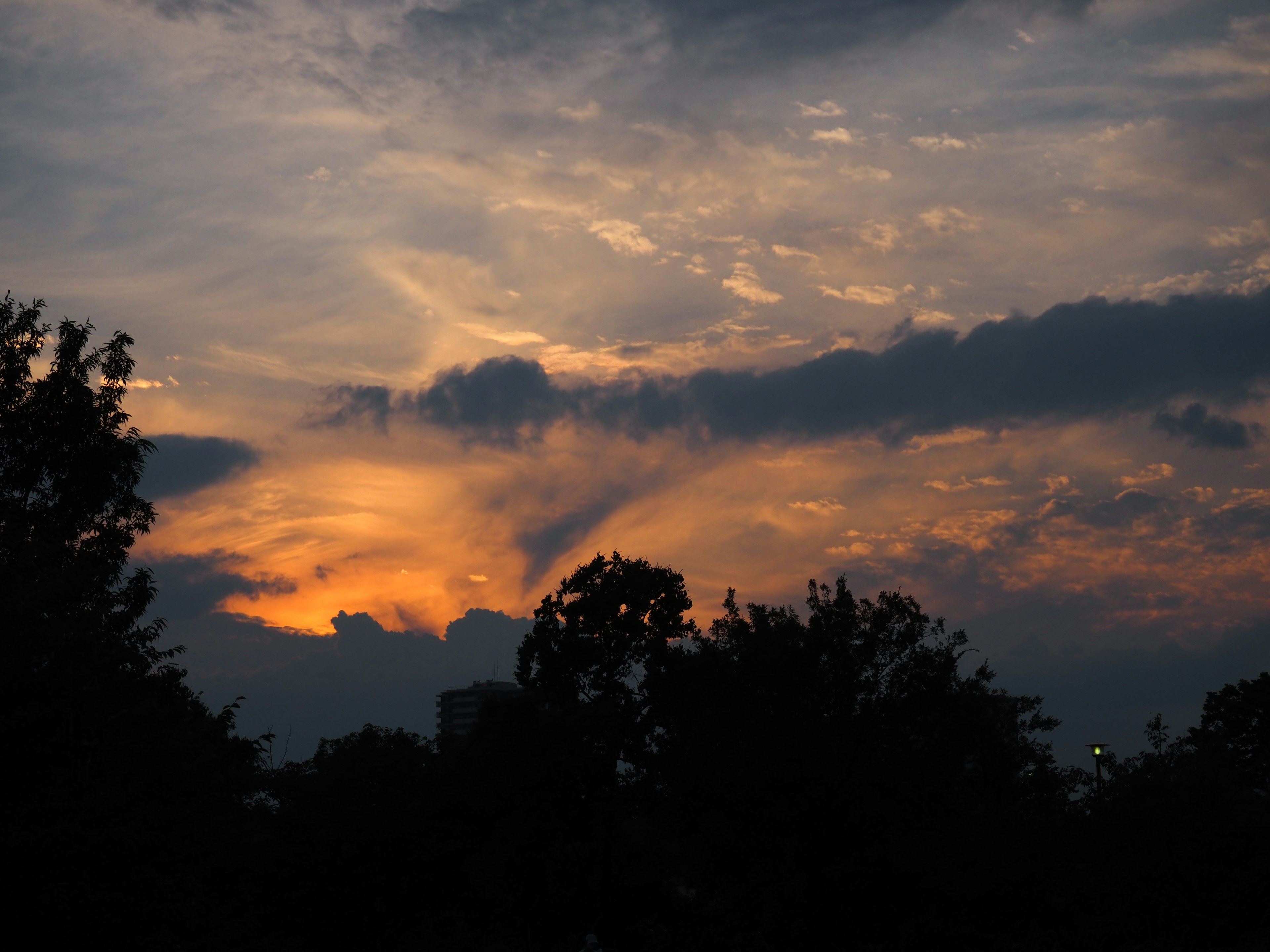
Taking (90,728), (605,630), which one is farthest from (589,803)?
(90,728)

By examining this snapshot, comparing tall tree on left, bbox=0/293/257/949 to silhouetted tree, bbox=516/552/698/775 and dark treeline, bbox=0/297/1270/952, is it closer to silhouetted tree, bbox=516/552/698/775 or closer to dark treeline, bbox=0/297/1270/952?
dark treeline, bbox=0/297/1270/952

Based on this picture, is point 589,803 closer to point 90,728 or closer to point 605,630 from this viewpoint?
point 605,630

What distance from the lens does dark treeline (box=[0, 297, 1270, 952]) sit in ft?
60.2

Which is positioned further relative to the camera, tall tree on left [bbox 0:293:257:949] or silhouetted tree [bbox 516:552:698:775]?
silhouetted tree [bbox 516:552:698:775]

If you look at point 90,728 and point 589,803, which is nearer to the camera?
point 90,728

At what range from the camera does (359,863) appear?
44406 millimetres

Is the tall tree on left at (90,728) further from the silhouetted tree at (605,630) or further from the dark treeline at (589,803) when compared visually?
the silhouetted tree at (605,630)

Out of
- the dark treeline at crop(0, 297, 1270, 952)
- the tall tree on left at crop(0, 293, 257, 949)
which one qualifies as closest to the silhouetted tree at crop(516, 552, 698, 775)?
the dark treeline at crop(0, 297, 1270, 952)

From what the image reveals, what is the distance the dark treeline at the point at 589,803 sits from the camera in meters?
18.4

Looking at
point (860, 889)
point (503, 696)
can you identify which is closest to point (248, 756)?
point (860, 889)

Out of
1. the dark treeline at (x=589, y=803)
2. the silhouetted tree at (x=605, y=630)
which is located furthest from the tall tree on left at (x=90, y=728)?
the silhouetted tree at (x=605, y=630)

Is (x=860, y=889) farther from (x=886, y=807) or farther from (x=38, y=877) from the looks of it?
(x=38, y=877)

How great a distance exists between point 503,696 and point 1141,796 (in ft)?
107

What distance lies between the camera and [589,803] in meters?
50.0
